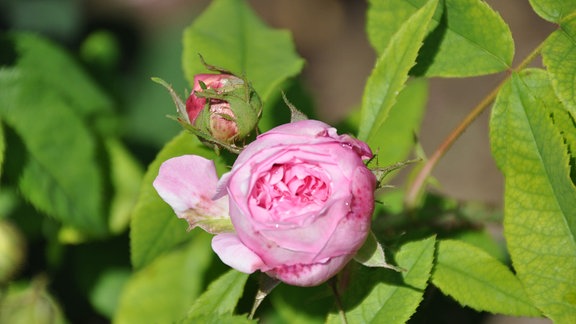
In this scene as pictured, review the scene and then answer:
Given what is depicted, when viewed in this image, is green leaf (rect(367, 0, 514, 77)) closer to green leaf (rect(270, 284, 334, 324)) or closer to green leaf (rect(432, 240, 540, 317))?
green leaf (rect(432, 240, 540, 317))

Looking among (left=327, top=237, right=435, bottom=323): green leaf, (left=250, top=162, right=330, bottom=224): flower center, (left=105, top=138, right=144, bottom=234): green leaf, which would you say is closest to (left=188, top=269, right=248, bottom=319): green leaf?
(left=327, top=237, right=435, bottom=323): green leaf

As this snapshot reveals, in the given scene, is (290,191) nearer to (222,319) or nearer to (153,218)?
(222,319)

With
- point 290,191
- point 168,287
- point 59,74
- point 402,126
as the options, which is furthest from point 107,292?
point 290,191

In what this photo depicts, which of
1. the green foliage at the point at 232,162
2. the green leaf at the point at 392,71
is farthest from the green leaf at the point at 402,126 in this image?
the green leaf at the point at 392,71

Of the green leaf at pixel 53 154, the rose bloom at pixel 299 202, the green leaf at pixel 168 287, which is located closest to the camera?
the rose bloom at pixel 299 202

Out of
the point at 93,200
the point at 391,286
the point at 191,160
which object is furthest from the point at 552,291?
the point at 93,200

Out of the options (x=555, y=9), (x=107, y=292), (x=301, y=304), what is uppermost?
(x=555, y=9)

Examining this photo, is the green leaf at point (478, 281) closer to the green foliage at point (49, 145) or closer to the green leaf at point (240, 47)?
the green leaf at point (240, 47)
